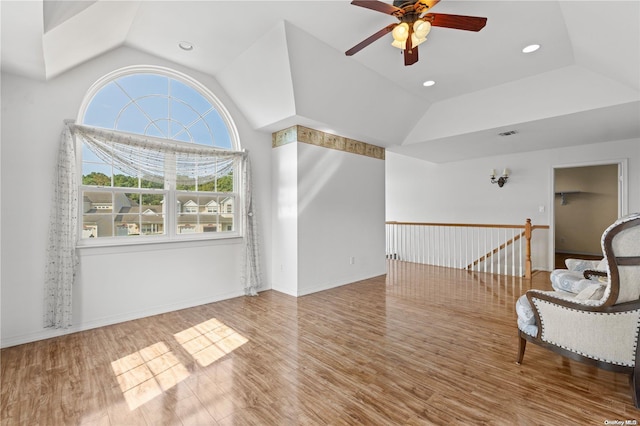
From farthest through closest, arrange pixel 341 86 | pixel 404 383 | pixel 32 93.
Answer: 1. pixel 341 86
2. pixel 32 93
3. pixel 404 383

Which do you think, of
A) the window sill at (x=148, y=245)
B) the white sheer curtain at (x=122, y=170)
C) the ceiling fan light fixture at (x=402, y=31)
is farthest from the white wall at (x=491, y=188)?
the window sill at (x=148, y=245)

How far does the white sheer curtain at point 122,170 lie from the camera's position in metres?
2.99

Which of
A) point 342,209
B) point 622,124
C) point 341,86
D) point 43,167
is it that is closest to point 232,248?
point 342,209

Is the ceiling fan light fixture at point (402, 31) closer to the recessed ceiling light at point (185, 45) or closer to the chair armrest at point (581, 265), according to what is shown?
the recessed ceiling light at point (185, 45)

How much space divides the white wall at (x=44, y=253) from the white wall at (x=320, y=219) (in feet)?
4.16

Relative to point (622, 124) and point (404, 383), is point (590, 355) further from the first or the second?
point (622, 124)

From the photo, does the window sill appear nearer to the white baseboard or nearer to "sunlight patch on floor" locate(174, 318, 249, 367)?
the white baseboard

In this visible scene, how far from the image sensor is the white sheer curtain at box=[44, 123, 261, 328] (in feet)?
9.80

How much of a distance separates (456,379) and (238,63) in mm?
4287

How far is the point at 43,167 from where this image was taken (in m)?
3.00

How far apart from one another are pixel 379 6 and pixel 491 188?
6.10m

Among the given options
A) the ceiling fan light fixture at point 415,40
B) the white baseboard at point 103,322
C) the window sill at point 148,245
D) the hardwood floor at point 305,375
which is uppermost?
the ceiling fan light fixture at point 415,40

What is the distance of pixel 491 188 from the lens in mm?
6949

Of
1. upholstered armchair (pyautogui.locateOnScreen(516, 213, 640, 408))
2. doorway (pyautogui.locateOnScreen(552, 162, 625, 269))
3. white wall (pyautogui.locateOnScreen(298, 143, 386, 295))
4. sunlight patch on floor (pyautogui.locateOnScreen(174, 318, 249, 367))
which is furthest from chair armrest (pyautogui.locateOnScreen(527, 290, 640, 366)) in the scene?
doorway (pyautogui.locateOnScreen(552, 162, 625, 269))
